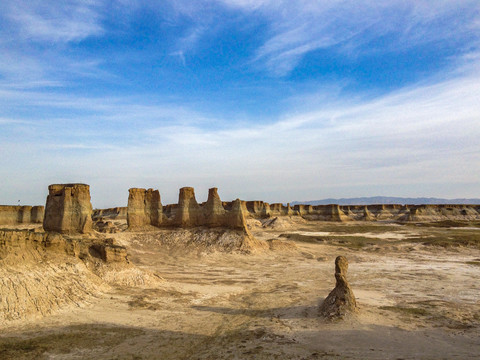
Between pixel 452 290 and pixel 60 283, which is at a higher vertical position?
pixel 60 283

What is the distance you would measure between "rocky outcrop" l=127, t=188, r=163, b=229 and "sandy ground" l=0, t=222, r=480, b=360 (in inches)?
566

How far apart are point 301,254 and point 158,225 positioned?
48.5 feet

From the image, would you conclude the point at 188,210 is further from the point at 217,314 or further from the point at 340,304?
the point at 340,304

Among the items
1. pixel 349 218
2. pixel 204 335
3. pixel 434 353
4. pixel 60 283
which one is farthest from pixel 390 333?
pixel 349 218

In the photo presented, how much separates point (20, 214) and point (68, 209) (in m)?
27.9

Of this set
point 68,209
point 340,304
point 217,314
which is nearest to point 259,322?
point 217,314

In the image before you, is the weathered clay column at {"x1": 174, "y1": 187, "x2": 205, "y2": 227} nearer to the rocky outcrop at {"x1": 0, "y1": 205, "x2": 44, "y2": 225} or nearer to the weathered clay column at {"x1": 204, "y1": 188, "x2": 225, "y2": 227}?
the weathered clay column at {"x1": 204, "y1": 188, "x2": 225, "y2": 227}

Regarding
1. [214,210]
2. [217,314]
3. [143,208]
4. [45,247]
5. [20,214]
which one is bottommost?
[217,314]

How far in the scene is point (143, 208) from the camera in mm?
32438

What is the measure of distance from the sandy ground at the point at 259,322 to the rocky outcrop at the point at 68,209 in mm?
9003

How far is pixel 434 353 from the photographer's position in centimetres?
756

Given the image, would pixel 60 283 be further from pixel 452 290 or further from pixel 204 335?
pixel 452 290

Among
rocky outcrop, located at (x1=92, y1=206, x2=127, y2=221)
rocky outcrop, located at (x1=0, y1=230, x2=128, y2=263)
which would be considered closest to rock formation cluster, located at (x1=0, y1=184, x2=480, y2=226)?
rocky outcrop, located at (x1=0, y1=230, x2=128, y2=263)

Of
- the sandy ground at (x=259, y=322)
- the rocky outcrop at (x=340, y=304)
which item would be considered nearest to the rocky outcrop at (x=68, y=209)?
the sandy ground at (x=259, y=322)
